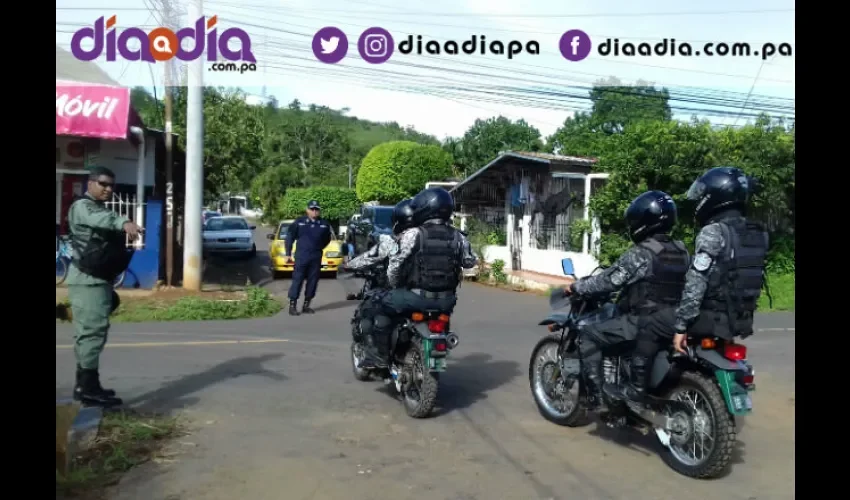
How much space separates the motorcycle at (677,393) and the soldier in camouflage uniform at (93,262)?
3.25m

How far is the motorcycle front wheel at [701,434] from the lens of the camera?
14.7 feet

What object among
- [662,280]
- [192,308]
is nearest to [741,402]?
[662,280]

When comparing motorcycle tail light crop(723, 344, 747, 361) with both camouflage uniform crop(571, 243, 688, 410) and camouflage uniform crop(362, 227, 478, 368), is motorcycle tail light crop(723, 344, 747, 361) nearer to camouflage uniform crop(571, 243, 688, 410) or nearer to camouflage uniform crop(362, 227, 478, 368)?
camouflage uniform crop(571, 243, 688, 410)

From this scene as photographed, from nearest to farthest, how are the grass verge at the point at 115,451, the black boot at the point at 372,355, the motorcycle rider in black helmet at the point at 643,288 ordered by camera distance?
the grass verge at the point at 115,451
the motorcycle rider in black helmet at the point at 643,288
the black boot at the point at 372,355

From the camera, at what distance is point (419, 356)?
5.99 meters

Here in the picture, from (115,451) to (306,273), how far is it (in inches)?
284

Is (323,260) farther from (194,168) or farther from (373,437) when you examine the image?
(373,437)

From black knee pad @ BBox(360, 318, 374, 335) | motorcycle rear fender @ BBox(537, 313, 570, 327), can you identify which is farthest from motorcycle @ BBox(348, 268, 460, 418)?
motorcycle rear fender @ BBox(537, 313, 570, 327)

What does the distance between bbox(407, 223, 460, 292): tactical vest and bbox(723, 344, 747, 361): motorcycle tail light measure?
2.20 meters

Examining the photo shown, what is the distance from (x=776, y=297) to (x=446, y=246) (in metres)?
11.5

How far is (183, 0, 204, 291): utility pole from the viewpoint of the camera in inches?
544

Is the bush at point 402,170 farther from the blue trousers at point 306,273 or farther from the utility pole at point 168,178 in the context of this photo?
the blue trousers at point 306,273

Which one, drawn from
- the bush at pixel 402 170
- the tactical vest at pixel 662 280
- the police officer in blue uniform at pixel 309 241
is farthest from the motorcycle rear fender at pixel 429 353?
the bush at pixel 402 170

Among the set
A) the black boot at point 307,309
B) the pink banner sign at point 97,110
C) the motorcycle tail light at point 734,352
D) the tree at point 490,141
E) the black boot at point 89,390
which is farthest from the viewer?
the tree at point 490,141
